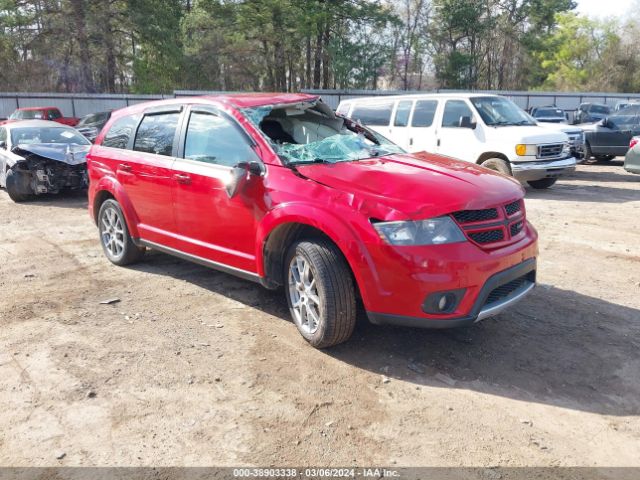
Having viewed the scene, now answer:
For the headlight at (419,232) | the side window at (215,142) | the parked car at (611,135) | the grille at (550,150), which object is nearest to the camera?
the headlight at (419,232)

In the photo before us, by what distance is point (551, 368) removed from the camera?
12.0 ft

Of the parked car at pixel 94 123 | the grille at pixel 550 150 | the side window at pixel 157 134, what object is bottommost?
the grille at pixel 550 150

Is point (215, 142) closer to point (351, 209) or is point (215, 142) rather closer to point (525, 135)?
point (351, 209)

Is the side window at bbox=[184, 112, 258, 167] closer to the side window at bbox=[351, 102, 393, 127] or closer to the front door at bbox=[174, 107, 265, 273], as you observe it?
the front door at bbox=[174, 107, 265, 273]

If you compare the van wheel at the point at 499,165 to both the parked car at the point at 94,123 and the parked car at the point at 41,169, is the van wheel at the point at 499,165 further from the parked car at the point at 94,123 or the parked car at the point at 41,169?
the parked car at the point at 94,123

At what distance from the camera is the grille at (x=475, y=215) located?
11.4ft

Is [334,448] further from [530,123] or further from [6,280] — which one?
[530,123]

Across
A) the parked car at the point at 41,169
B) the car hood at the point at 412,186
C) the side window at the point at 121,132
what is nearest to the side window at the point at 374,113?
the parked car at the point at 41,169

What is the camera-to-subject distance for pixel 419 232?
3.39m

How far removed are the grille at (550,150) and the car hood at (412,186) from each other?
6.25 metres

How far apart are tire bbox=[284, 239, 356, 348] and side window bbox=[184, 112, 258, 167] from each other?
0.96 metres

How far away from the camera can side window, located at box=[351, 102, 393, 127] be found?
1137cm

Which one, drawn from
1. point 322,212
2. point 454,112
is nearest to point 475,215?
point 322,212

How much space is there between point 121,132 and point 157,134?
770mm
